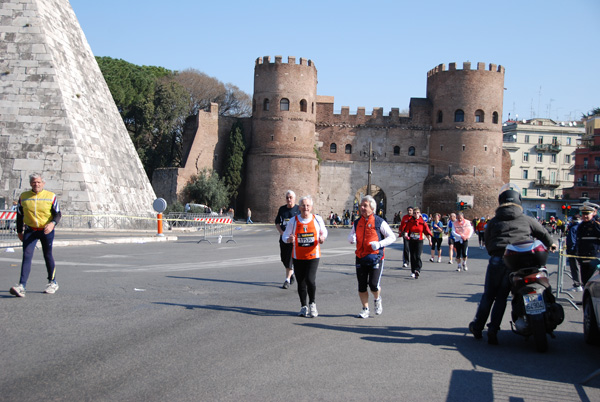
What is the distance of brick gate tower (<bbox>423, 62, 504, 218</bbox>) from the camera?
5656cm

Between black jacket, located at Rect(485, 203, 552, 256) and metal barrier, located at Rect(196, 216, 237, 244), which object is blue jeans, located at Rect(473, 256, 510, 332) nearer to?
black jacket, located at Rect(485, 203, 552, 256)

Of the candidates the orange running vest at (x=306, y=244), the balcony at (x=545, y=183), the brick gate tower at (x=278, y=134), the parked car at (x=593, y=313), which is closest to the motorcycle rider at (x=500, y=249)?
the parked car at (x=593, y=313)

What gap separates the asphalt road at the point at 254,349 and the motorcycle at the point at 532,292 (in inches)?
9.9

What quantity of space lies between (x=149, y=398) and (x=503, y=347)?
3.87m

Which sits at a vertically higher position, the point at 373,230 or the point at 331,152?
the point at 331,152

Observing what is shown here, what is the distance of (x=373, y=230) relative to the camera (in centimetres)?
802

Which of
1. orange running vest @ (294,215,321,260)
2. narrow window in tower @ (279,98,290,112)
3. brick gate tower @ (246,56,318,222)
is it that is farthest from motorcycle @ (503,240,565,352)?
narrow window in tower @ (279,98,290,112)

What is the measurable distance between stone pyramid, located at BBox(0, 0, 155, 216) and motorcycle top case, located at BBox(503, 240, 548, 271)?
60.8ft

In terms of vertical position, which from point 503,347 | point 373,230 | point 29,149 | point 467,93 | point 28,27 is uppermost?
point 467,93

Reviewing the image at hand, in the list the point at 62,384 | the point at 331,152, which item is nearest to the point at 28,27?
A: the point at 62,384

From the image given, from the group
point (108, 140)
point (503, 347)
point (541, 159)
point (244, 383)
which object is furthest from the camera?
point (541, 159)

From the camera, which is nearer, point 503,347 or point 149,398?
point 149,398

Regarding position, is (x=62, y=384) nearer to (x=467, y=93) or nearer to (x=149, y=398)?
(x=149, y=398)

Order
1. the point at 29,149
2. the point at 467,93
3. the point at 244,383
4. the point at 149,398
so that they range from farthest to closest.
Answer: the point at 467,93
the point at 29,149
the point at 244,383
the point at 149,398
